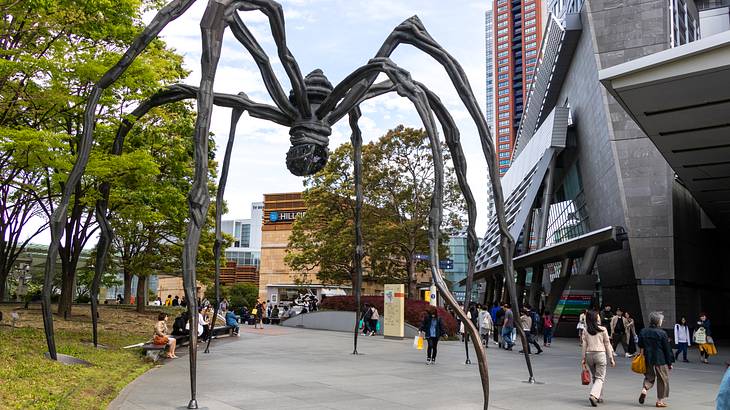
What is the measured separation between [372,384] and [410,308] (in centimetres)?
1517

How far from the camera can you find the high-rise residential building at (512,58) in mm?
145625

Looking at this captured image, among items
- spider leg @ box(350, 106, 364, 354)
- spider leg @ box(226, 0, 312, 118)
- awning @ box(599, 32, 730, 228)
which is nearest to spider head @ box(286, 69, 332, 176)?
spider leg @ box(226, 0, 312, 118)

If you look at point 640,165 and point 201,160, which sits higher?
point 640,165

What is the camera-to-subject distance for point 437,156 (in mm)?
4898

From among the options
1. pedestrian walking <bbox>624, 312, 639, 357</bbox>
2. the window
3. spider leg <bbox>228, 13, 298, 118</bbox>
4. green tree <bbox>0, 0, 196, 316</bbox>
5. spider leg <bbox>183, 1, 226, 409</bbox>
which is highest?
the window

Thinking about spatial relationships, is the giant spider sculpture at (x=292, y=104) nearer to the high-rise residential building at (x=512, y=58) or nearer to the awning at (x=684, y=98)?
the awning at (x=684, y=98)

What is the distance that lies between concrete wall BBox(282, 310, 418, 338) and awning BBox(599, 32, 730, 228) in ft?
45.0

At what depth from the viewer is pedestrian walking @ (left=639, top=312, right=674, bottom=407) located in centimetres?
814

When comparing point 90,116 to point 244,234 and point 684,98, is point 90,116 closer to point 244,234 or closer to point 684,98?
point 684,98

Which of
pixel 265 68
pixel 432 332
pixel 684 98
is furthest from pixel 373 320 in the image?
pixel 265 68

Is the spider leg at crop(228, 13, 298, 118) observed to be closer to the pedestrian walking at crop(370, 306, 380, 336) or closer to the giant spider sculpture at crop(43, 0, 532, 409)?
the giant spider sculpture at crop(43, 0, 532, 409)

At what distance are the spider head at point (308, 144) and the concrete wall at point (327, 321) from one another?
18.5 meters

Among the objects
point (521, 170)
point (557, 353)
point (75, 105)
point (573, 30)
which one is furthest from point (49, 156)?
point (521, 170)

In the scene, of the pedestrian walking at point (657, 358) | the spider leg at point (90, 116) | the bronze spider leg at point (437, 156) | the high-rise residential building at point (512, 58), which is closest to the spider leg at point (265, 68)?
the spider leg at point (90, 116)
